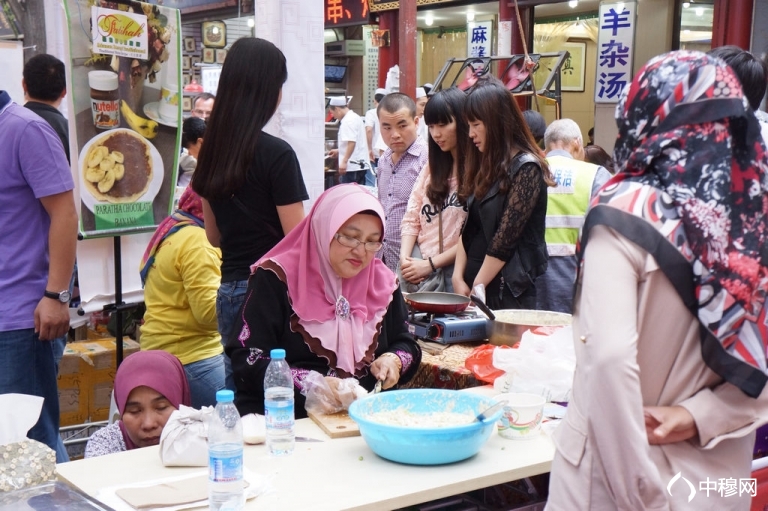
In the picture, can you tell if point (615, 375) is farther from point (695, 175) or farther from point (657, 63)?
point (657, 63)

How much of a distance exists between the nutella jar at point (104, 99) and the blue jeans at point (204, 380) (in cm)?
118

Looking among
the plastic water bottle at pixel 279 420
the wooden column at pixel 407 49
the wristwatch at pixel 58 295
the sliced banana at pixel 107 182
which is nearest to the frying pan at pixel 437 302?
the plastic water bottle at pixel 279 420

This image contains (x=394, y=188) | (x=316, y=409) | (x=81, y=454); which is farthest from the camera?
(x=394, y=188)

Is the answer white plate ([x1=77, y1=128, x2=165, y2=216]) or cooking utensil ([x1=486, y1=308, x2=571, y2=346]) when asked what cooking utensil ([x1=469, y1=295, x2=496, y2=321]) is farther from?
white plate ([x1=77, y1=128, x2=165, y2=216])

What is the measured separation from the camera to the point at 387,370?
275 cm

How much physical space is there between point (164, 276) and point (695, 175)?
8.30 ft

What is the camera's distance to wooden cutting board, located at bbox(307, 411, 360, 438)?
2.38m

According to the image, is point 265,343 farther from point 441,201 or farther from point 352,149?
point 352,149

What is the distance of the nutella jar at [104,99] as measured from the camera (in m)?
3.77

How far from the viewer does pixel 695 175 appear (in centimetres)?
159

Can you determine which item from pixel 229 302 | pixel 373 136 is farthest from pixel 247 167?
pixel 373 136

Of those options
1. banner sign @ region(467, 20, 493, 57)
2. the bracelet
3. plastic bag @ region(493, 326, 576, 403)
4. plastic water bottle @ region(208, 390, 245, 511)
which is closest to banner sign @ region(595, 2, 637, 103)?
banner sign @ region(467, 20, 493, 57)

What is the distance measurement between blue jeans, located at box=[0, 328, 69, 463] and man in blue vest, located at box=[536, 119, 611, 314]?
225 centimetres

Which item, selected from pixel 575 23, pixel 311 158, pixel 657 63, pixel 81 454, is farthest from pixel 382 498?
pixel 575 23
